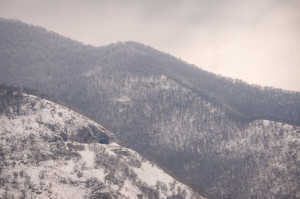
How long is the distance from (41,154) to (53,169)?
14.1 meters

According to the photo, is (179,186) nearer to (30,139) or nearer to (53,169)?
(53,169)

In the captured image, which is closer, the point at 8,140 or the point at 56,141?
the point at 8,140

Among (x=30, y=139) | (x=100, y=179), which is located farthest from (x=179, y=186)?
(x=30, y=139)

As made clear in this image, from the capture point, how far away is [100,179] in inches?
6688

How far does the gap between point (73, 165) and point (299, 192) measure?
136687 mm

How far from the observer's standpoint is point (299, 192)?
19975 centimetres

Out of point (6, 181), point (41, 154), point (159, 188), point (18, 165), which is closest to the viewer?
point (6, 181)

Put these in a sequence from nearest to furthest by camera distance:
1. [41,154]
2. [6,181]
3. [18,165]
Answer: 1. [6,181]
2. [18,165]
3. [41,154]

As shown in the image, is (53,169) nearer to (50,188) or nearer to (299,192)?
(50,188)

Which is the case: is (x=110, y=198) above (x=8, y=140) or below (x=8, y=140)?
below

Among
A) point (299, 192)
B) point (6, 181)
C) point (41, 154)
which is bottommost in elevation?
point (6, 181)

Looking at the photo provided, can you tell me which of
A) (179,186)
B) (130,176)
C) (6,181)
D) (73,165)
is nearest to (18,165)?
(6,181)

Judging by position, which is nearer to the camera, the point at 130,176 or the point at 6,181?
the point at 6,181

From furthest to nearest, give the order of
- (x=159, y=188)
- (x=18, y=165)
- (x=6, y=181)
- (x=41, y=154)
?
(x=159, y=188), (x=41, y=154), (x=18, y=165), (x=6, y=181)
